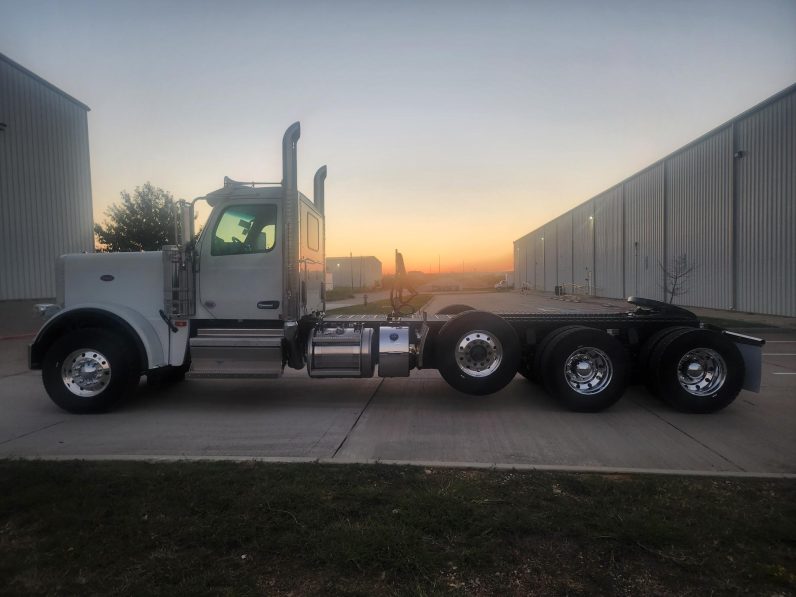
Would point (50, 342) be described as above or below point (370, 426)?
above

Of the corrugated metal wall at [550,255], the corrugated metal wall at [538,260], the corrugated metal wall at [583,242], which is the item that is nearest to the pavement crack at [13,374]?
the corrugated metal wall at [583,242]

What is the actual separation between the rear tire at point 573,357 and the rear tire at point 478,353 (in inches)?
20.1

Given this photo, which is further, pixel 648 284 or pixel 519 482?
pixel 648 284

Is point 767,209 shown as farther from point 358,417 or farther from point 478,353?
point 358,417

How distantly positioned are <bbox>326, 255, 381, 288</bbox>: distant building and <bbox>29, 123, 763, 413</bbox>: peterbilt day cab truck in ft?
103

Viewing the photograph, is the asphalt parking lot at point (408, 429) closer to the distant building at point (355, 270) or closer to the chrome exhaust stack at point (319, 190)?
the chrome exhaust stack at point (319, 190)

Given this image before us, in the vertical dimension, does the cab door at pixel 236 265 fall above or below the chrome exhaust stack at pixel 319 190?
below

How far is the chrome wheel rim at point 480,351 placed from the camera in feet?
23.4

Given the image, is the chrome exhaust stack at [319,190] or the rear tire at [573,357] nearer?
the rear tire at [573,357]

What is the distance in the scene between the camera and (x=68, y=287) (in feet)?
23.4


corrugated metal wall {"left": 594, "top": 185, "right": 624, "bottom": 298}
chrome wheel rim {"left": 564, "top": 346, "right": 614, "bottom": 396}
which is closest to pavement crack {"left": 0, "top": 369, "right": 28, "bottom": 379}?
chrome wheel rim {"left": 564, "top": 346, "right": 614, "bottom": 396}

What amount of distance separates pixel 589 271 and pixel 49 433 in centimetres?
4422

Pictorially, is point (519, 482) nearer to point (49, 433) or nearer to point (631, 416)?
point (631, 416)

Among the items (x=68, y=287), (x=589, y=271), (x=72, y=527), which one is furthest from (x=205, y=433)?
(x=589, y=271)
